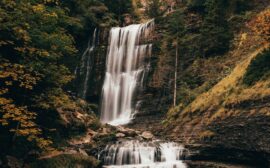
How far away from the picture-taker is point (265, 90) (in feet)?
66.0

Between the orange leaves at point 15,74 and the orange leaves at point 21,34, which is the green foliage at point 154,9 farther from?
the orange leaves at point 15,74

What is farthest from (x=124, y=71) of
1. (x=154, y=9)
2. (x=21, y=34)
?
(x=21, y=34)

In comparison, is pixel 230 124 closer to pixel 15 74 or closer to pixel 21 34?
pixel 15 74

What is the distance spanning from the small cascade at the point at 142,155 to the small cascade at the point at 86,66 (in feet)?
70.6

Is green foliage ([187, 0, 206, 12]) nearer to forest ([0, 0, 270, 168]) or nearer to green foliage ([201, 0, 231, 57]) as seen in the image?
forest ([0, 0, 270, 168])

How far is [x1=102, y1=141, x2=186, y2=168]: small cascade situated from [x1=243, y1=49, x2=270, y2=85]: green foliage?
5.71 m

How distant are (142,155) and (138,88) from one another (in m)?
17.3

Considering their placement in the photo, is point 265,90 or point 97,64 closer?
point 265,90

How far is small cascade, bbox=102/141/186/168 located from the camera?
23.4 metres

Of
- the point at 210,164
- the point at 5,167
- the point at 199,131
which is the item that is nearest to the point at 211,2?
the point at 199,131

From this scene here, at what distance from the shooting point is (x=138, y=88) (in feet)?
135

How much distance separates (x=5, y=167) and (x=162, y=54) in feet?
84.5

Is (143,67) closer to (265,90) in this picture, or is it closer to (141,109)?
(141,109)

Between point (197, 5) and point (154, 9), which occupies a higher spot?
point (154, 9)
